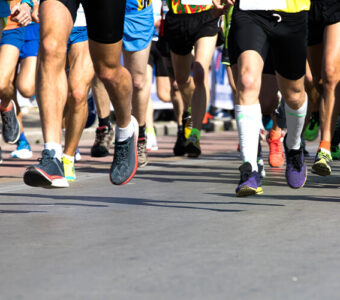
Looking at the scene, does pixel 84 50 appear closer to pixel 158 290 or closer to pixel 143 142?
pixel 143 142

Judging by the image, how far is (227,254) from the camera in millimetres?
3812

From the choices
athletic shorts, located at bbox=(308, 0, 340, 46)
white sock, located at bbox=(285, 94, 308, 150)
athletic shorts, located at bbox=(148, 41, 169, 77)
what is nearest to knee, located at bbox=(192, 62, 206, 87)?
athletic shorts, located at bbox=(308, 0, 340, 46)

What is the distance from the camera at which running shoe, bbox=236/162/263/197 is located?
17.5 feet

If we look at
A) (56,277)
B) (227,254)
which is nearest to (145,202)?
(227,254)

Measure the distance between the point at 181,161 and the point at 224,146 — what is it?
9.59ft

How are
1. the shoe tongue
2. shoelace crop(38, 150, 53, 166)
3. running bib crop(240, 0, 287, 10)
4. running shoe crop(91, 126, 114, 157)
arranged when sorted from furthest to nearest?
running shoe crop(91, 126, 114, 157), running bib crop(240, 0, 287, 10), the shoe tongue, shoelace crop(38, 150, 53, 166)

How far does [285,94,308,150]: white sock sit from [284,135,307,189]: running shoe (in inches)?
1.8

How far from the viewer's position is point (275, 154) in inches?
331

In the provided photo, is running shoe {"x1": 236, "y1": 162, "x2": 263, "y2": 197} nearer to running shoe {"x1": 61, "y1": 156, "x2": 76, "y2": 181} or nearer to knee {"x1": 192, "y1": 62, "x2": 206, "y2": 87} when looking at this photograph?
running shoe {"x1": 61, "y1": 156, "x2": 76, "y2": 181}

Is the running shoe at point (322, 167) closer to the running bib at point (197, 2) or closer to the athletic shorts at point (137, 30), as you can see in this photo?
the athletic shorts at point (137, 30)

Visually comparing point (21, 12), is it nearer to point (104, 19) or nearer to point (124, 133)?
point (124, 133)

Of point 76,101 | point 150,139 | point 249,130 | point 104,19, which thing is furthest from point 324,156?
point 150,139

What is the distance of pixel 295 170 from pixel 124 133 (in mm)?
1118

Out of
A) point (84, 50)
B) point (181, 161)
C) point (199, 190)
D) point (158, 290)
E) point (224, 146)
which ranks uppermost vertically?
point (158, 290)
